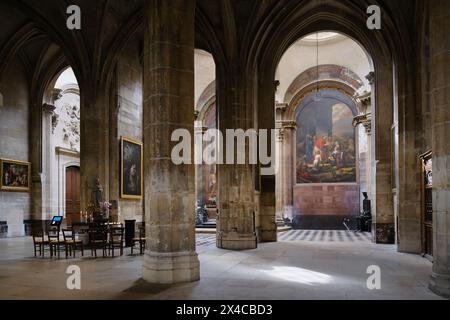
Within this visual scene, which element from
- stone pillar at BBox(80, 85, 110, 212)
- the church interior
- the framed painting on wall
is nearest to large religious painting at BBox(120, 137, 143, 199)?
the church interior

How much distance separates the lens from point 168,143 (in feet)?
24.6

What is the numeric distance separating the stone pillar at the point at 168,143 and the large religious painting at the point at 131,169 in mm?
8139

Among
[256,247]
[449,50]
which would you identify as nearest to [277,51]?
[256,247]

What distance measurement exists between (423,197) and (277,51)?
7554mm

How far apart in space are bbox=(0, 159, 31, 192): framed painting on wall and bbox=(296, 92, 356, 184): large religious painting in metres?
15.2

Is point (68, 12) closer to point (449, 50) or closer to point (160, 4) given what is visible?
point (160, 4)

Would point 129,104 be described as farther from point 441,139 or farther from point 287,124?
point 441,139

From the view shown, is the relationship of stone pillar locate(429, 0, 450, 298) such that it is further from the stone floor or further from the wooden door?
the wooden door

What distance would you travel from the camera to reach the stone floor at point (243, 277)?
6.45 m

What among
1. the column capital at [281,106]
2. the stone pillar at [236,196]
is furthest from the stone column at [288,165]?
the stone pillar at [236,196]

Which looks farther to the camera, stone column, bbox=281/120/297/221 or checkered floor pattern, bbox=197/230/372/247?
stone column, bbox=281/120/297/221

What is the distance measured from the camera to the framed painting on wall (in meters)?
17.3

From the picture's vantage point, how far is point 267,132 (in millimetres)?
15477

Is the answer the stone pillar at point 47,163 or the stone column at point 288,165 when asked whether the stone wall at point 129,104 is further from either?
the stone column at point 288,165
